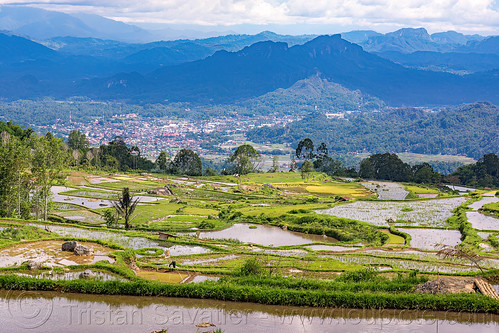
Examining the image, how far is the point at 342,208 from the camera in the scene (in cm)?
4241

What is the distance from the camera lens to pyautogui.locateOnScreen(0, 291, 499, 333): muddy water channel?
14094mm

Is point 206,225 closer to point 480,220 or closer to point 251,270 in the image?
point 251,270

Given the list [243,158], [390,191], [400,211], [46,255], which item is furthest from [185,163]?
[46,255]

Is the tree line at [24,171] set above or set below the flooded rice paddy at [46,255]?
above

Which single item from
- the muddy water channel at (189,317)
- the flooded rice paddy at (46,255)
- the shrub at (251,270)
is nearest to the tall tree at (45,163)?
the flooded rice paddy at (46,255)

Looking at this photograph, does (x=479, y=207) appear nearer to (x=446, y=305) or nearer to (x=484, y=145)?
(x=446, y=305)

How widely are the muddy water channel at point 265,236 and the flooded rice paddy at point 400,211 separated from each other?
20.5 ft

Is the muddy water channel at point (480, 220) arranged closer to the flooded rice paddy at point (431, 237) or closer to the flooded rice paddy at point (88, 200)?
the flooded rice paddy at point (431, 237)

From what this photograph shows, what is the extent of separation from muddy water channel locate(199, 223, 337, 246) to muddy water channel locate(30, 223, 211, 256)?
182 inches

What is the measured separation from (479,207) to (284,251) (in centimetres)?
2268

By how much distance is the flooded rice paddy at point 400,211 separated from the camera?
119 feet

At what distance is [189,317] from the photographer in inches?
587

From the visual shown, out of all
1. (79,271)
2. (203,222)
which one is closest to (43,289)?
(79,271)

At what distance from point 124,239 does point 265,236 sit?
337 inches
